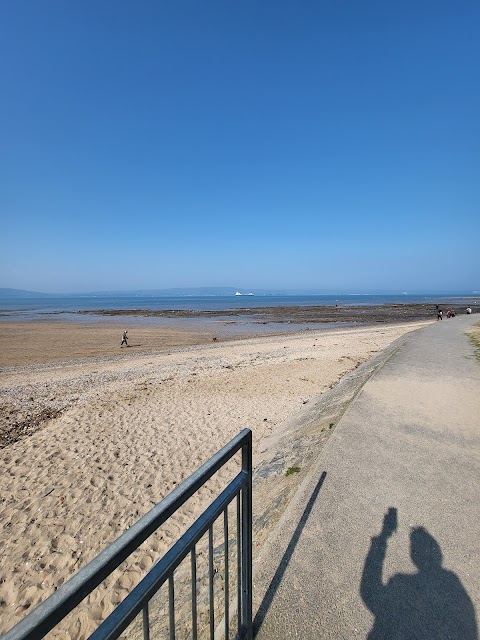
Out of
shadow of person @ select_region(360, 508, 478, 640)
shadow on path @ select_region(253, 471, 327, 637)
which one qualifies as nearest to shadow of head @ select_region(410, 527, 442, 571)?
shadow of person @ select_region(360, 508, 478, 640)

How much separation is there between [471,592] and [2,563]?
5247mm

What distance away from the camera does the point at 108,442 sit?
7.58 meters

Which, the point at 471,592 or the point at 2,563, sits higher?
the point at 471,592

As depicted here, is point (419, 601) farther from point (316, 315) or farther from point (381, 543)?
point (316, 315)

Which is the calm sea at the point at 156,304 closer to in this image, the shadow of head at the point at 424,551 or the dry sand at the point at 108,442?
the dry sand at the point at 108,442

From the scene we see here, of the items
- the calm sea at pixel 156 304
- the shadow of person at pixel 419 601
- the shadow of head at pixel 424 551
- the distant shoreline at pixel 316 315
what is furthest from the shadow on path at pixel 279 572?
the calm sea at pixel 156 304

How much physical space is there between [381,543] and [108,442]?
245 inches

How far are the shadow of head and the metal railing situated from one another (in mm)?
1570

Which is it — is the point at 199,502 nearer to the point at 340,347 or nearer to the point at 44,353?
the point at 340,347

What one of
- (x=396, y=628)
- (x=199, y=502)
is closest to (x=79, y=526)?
(x=199, y=502)

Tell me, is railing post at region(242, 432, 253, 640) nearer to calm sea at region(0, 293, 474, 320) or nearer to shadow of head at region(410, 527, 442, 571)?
shadow of head at region(410, 527, 442, 571)

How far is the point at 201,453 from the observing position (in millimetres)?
7008

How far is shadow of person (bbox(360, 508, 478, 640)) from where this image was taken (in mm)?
2354

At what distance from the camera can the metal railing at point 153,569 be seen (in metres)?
0.90
